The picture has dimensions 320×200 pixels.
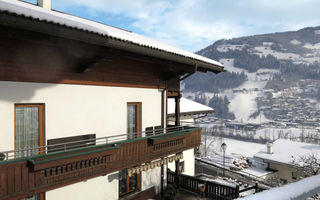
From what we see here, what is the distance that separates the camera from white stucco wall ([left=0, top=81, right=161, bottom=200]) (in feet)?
→ 21.1

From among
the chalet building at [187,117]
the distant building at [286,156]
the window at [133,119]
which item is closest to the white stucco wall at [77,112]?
the window at [133,119]

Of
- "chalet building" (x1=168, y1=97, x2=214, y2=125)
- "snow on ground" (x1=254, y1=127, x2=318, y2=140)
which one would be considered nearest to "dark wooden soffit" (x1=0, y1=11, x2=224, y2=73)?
"chalet building" (x1=168, y1=97, x2=214, y2=125)

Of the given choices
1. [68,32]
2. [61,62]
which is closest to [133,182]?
[61,62]

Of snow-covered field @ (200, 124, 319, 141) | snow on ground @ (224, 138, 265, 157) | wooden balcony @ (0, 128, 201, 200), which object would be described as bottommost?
snow-covered field @ (200, 124, 319, 141)

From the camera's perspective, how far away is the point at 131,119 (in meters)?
10.6

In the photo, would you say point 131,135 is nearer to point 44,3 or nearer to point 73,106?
point 73,106

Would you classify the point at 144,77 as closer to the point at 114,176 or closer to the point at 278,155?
the point at 114,176

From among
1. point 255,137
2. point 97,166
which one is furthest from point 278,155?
point 255,137

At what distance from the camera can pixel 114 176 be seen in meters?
9.62

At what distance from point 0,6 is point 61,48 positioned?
3.26 metres

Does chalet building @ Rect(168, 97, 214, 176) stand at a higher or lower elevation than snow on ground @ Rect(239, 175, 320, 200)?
lower

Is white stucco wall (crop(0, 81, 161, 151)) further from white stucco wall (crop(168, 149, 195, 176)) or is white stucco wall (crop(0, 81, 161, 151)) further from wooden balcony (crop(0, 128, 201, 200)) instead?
white stucco wall (crop(168, 149, 195, 176))

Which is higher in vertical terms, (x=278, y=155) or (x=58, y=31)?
(x=58, y=31)

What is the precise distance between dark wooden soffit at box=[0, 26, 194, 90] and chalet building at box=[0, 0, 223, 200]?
3 centimetres
